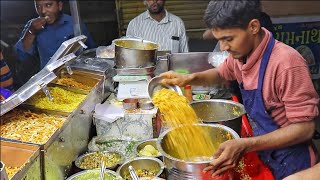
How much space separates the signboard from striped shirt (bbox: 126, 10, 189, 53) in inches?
75.4

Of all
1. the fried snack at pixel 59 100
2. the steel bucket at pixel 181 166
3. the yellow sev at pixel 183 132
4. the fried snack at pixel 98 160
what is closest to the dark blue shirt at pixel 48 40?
the fried snack at pixel 59 100

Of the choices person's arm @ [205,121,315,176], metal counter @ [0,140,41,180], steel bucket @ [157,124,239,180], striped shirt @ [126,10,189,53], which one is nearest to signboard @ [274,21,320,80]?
striped shirt @ [126,10,189,53]

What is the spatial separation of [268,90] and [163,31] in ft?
12.6

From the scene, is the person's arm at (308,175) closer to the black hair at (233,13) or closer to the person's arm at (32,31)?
the black hair at (233,13)

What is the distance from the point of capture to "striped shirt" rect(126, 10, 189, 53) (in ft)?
20.4

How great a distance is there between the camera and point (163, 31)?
6.31 meters

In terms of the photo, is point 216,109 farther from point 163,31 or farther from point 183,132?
point 163,31

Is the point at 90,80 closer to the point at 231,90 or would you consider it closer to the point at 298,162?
the point at 231,90

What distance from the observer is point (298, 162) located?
2.87 metres

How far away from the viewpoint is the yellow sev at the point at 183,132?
2.80 m

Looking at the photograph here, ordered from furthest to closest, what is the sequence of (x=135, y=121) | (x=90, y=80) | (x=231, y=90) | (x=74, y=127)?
(x=231, y=90) < (x=90, y=80) < (x=135, y=121) < (x=74, y=127)

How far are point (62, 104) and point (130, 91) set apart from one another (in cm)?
73

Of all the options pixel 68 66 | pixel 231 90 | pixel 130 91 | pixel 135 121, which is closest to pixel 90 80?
pixel 68 66

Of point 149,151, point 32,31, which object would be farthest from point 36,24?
point 149,151
